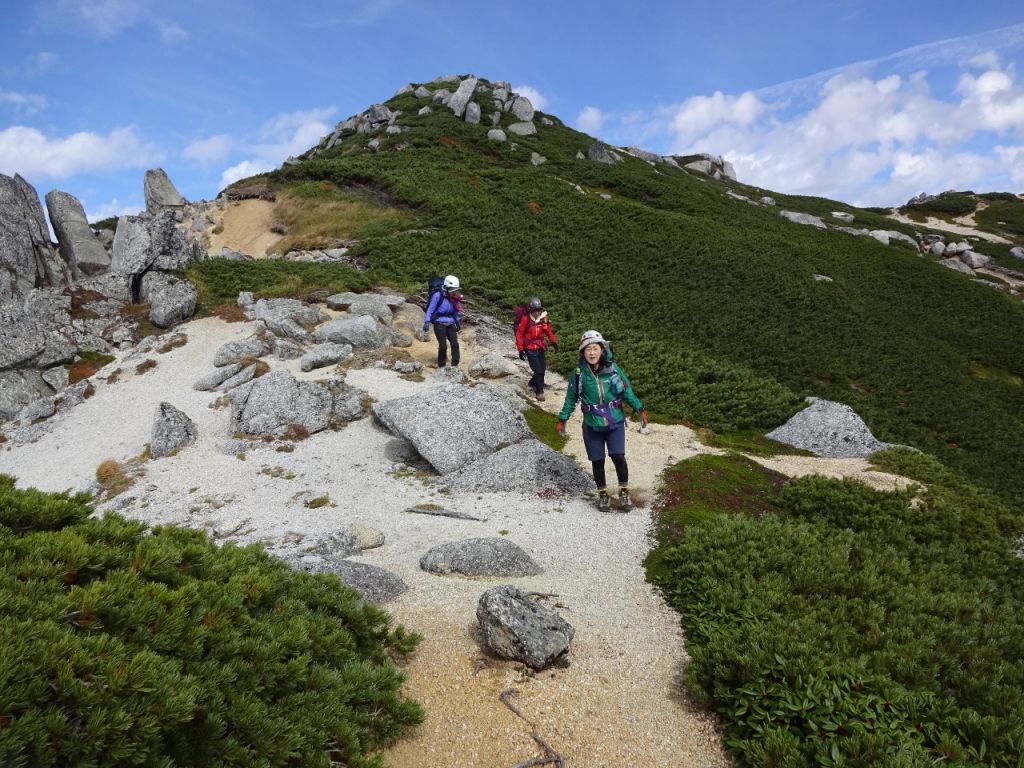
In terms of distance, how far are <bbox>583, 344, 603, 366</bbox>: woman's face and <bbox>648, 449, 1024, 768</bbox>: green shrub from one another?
12.1ft

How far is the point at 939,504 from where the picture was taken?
1349 centimetres

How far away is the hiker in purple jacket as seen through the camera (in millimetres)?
20344

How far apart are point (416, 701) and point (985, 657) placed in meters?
7.25

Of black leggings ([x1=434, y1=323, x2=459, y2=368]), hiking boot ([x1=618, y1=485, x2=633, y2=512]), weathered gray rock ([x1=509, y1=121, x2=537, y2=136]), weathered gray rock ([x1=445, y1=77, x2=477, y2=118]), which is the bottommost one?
hiking boot ([x1=618, y1=485, x2=633, y2=512])

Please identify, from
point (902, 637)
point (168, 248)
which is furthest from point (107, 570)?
point (168, 248)

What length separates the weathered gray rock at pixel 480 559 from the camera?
9.52 meters

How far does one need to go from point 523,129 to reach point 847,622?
254ft

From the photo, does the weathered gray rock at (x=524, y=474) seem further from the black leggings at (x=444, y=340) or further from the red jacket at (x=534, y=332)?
the black leggings at (x=444, y=340)

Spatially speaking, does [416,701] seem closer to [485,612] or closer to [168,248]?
[485,612]

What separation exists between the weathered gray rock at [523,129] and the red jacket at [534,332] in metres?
62.4

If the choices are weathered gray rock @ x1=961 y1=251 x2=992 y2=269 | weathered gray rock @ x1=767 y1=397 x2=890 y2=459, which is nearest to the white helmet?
weathered gray rock @ x1=767 y1=397 x2=890 y2=459

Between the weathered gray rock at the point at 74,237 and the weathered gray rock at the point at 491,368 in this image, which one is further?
the weathered gray rock at the point at 74,237

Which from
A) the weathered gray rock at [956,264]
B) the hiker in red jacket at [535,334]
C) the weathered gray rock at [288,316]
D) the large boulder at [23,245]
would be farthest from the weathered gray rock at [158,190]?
the weathered gray rock at [956,264]

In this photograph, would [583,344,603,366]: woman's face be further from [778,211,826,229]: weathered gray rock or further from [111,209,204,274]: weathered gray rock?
[778,211,826,229]: weathered gray rock
